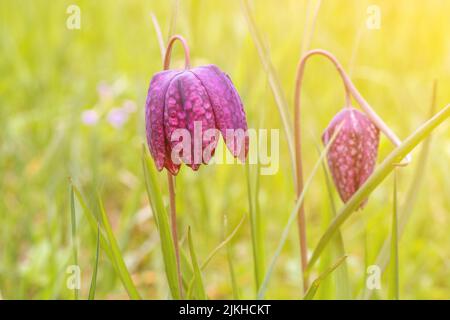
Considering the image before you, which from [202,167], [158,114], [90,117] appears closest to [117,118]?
[90,117]

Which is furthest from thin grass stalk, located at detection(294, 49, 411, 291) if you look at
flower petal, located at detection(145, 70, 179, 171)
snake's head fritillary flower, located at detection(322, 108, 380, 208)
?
flower petal, located at detection(145, 70, 179, 171)

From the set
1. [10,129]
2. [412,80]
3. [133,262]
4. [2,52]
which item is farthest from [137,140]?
[412,80]

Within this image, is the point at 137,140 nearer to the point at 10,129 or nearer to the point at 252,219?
the point at 10,129

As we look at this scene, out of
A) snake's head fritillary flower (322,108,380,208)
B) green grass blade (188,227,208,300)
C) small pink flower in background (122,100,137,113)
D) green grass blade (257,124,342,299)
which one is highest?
small pink flower in background (122,100,137,113)

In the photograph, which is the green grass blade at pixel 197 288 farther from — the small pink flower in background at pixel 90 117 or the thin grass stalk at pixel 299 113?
the small pink flower in background at pixel 90 117

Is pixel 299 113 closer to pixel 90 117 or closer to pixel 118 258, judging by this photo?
pixel 118 258

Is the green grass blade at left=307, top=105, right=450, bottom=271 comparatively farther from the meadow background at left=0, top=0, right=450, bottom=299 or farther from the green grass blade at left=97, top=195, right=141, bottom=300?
the green grass blade at left=97, top=195, right=141, bottom=300

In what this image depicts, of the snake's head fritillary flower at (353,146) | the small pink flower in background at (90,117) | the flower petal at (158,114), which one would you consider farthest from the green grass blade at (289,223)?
the small pink flower in background at (90,117)
